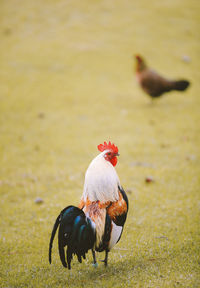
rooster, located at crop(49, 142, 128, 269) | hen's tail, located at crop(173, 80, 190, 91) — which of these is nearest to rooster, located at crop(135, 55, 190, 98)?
hen's tail, located at crop(173, 80, 190, 91)

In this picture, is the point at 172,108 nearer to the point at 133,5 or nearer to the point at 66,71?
Answer: the point at 66,71

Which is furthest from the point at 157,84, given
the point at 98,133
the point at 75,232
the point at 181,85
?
the point at 75,232

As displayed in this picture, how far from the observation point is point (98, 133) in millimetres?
7582

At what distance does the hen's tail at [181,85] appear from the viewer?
8.96 m

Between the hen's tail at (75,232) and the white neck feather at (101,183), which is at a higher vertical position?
the white neck feather at (101,183)

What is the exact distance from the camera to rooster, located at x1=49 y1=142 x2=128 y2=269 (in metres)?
2.73

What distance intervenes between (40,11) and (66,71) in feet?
27.9

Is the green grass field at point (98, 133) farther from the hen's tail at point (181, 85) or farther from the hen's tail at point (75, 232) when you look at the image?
the hen's tail at point (181, 85)

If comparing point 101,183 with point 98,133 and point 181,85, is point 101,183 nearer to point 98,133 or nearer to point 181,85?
point 98,133

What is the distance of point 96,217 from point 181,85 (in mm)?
7094

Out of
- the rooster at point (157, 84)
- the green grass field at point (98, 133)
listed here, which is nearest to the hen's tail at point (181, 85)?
the rooster at point (157, 84)

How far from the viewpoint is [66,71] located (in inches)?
483

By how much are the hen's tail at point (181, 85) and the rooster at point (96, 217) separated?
6.54m

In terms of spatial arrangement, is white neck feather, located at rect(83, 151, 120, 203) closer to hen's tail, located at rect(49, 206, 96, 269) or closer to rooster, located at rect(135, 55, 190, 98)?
hen's tail, located at rect(49, 206, 96, 269)
